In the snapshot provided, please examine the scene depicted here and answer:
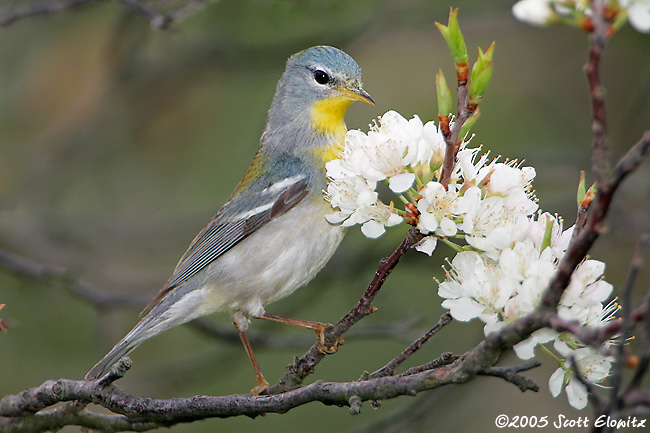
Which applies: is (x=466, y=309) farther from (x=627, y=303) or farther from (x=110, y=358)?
(x=110, y=358)

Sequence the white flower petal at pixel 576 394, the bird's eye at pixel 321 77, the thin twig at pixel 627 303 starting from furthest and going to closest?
the bird's eye at pixel 321 77, the white flower petal at pixel 576 394, the thin twig at pixel 627 303

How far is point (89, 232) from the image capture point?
22.4 feet

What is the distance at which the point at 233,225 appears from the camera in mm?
4746

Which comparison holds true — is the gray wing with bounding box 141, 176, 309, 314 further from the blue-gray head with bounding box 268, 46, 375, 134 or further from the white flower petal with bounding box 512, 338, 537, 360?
the white flower petal with bounding box 512, 338, 537, 360

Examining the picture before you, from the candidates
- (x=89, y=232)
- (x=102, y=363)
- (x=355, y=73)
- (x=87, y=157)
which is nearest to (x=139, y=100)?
(x=87, y=157)

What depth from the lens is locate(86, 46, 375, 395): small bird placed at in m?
4.39

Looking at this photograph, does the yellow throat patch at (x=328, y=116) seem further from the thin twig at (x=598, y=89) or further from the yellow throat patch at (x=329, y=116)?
the thin twig at (x=598, y=89)

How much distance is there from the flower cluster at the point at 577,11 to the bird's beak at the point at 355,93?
107 inches

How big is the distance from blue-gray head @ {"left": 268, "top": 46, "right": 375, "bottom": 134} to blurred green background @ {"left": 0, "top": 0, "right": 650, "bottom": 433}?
0.67m

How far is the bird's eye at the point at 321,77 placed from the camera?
187 inches

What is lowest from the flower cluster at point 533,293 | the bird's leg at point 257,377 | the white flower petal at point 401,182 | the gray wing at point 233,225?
the flower cluster at point 533,293

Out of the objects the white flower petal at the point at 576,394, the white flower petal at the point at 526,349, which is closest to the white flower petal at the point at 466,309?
the white flower petal at the point at 526,349

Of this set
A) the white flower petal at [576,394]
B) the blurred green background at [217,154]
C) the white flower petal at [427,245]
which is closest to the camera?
the white flower petal at [576,394]

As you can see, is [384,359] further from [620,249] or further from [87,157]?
[87,157]
